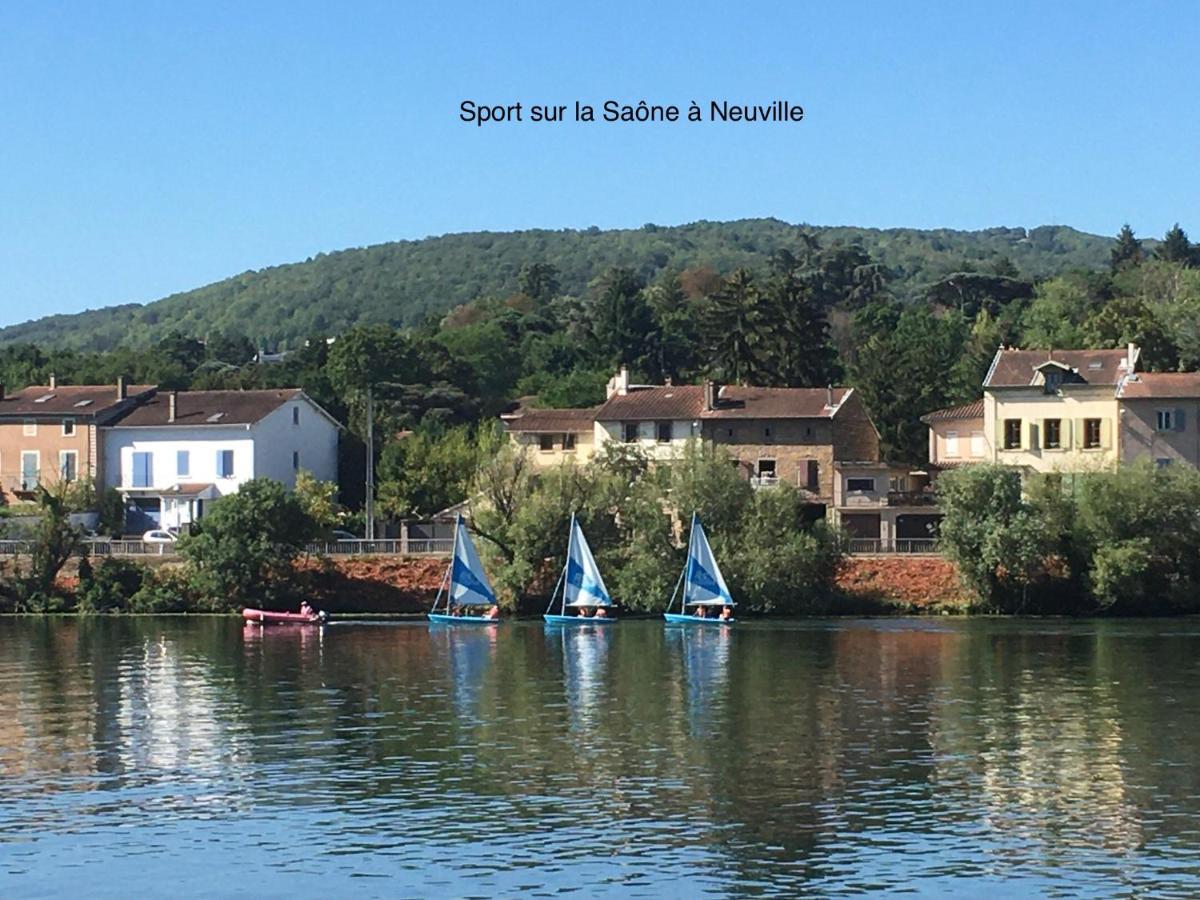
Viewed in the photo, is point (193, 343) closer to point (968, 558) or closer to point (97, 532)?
point (97, 532)

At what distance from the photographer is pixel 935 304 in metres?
179

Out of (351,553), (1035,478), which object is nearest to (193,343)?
(351,553)

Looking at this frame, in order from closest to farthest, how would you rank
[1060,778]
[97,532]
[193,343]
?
[1060,778] → [97,532] → [193,343]

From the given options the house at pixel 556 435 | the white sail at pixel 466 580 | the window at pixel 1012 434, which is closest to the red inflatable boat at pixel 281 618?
the white sail at pixel 466 580

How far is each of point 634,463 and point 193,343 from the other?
94842 millimetres

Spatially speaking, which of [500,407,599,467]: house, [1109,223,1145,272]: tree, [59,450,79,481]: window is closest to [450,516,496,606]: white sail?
[500,407,599,467]: house

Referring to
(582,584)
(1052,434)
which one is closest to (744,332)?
(1052,434)

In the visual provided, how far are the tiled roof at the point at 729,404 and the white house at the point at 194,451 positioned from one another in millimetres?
16916

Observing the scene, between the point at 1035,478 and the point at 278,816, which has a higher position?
the point at 1035,478

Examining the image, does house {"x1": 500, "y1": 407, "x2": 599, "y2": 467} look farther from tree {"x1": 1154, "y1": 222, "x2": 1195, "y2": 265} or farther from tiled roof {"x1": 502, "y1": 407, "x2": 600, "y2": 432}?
tree {"x1": 1154, "y1": 222, "x2": 1195, "y2": 265}

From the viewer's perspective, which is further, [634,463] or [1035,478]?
[634,463]

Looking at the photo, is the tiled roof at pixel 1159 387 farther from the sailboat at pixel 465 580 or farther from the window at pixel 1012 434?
the sailboat at pixel 465 580

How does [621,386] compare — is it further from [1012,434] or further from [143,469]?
[143,469]

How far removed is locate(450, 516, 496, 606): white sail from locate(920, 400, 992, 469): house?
2628 cm
